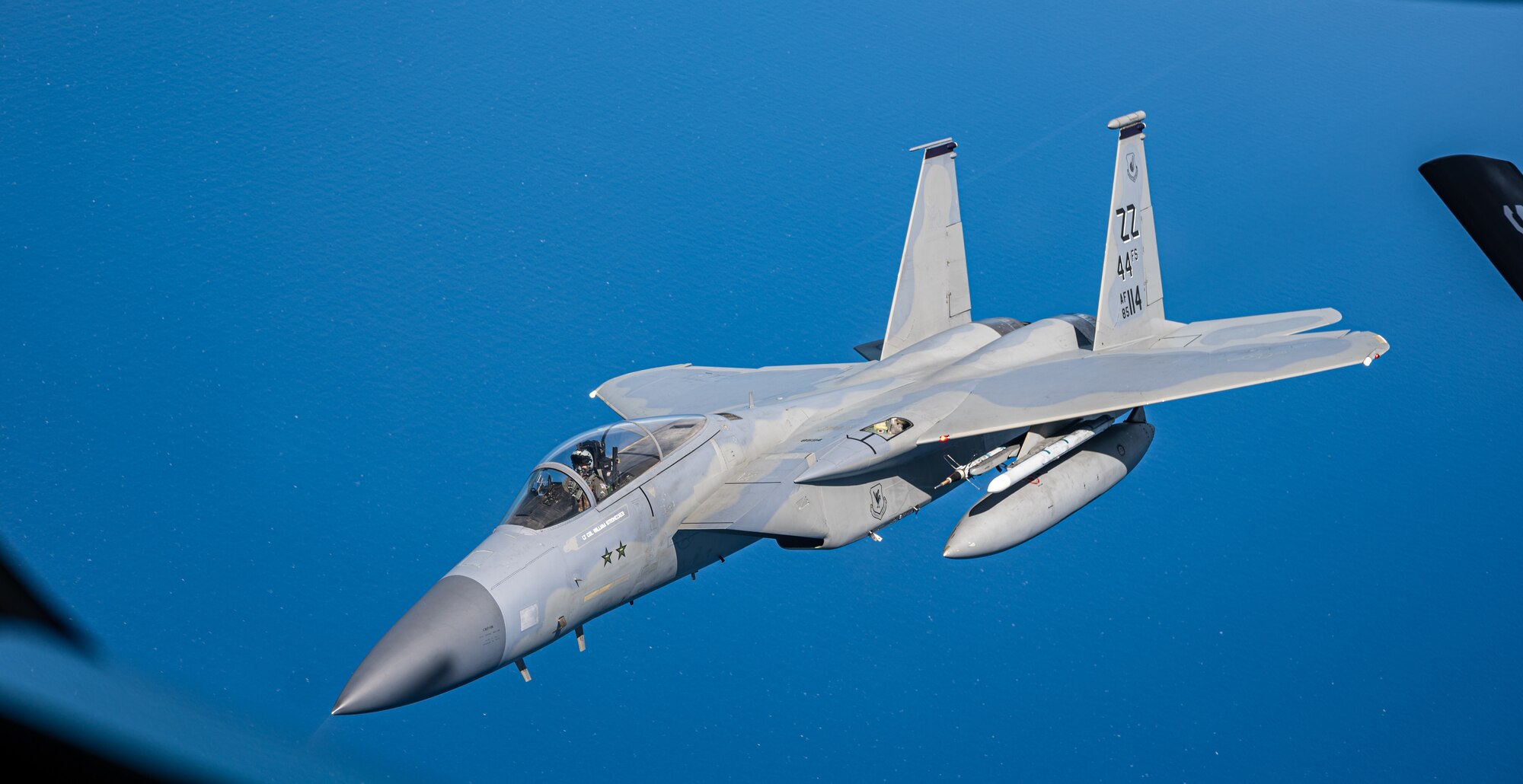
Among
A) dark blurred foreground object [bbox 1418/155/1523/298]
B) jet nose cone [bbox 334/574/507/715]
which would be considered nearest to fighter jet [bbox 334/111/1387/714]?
jet nose cone [bbox 334/574/507/715]

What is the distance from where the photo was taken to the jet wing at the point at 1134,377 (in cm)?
956

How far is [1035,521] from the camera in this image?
966 centimetres

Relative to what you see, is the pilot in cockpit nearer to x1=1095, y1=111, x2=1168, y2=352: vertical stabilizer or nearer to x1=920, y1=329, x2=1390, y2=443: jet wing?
x1=920, y1=329, x2=1390, y2=443: jet wing

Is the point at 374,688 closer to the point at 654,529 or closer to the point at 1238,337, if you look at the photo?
the point at 654,529

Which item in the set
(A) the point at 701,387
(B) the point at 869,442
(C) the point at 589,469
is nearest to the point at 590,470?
(C) the point at 589,469

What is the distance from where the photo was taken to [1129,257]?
10.9 m

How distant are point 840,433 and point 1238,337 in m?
4.00

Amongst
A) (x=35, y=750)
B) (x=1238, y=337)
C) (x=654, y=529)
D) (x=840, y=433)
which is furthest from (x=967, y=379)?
(x=35, y=750)

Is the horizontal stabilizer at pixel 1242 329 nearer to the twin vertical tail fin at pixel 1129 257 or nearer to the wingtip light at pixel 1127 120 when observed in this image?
the twin vertical tail fin at pixel 1129 257

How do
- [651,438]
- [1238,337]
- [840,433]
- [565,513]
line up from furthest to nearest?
[1238,337] → [840,433] → [651,438] → [565,513]

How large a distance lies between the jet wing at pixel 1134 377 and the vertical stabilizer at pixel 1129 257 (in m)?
0.38

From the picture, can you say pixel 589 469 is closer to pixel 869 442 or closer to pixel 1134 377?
pixel 869 442

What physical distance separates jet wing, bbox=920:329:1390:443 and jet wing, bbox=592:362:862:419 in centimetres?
155

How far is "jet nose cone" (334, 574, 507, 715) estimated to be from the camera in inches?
285
